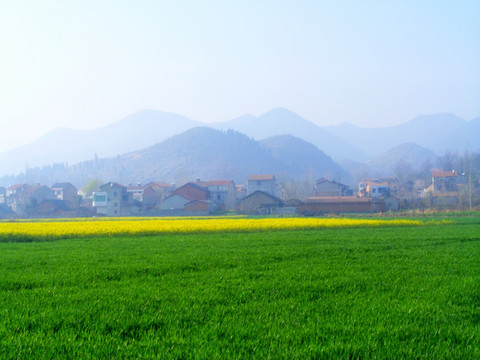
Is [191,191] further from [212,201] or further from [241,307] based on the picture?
[241,307]

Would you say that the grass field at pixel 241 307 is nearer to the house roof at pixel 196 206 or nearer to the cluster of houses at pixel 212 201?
the cluster of houses at pixel 212 201

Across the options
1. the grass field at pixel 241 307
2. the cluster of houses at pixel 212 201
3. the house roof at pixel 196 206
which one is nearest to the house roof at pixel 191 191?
the cluster of houses at pixel 212 201

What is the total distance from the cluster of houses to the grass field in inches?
2001

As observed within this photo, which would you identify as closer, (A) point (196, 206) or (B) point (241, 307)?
(B) point (241, 307)

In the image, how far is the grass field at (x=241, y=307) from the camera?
20.4 feet

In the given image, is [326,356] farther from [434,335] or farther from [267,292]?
[267,292]

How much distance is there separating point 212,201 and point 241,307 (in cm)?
8089

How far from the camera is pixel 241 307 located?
325 inches

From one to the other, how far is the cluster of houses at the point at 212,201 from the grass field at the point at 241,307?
5082 centimetres

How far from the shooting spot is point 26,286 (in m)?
10.5

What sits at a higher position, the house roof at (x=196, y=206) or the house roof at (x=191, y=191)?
the house roof at (x=191, y=191)

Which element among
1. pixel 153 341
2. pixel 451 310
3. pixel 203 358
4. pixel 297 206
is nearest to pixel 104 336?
pixel 153 341

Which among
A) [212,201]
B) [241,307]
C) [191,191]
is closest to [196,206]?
[212,201]

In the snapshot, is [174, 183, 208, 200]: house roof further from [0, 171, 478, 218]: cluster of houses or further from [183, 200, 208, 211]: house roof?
[183, 200, 208, 211]: house roof
